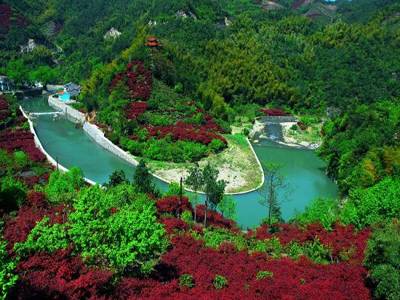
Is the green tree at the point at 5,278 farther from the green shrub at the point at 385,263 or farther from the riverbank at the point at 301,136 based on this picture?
the riverbank at the point at 301,136

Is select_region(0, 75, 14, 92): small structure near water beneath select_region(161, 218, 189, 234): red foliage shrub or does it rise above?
beneath

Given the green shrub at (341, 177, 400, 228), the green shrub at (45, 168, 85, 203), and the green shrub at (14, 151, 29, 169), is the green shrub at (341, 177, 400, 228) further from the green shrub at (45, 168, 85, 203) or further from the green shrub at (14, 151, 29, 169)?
the green shrub at (14, 151, 29, 169)

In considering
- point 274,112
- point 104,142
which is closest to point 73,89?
point 104,142

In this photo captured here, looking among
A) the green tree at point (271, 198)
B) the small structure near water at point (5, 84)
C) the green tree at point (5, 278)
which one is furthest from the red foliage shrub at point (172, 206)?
the small structure near water at point (5, 84)

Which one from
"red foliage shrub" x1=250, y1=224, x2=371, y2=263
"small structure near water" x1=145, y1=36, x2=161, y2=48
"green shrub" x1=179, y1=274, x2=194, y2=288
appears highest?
"green shrub" x1=179, y1=274, x2=194, y2=288

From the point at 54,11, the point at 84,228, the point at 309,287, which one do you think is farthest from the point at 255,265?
the point at 54,11

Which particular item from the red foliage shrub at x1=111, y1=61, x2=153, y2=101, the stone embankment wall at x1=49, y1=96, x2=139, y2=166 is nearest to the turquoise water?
the stone embankment wall at x1=49, y1=96, x2=139, y2=166

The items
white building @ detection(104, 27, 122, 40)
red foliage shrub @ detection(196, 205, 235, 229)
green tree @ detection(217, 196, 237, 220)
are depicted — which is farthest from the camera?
white building @ detection(104, 27, 122, 40)
